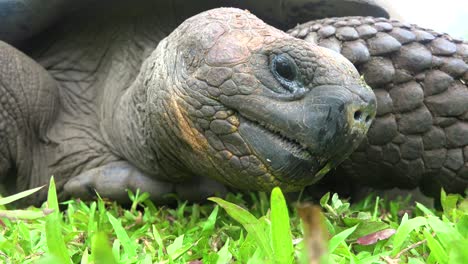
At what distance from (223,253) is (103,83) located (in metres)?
1.52

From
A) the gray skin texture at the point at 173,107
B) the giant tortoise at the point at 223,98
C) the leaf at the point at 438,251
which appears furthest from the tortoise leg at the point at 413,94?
the leaf at the point at 438,251

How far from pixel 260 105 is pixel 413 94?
0.66m

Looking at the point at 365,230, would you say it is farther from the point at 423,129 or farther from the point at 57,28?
the point at 57,28

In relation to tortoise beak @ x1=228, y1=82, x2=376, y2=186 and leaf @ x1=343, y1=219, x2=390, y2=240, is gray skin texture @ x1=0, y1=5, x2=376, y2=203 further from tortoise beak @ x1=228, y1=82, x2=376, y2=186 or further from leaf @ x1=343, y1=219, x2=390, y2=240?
leaf @ x1=343, y1=219, x2=390, y2=240

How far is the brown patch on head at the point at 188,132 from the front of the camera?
1.34m

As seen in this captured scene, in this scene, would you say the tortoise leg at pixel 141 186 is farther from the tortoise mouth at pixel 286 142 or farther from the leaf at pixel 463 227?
the leaf at pixel 463 227

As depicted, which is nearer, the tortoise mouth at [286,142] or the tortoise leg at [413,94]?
the tortoise mouth at [286,142]

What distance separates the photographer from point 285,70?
1234 mm

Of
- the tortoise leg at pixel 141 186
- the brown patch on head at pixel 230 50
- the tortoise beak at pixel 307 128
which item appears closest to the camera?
the tortoise beak at pixel 307 128

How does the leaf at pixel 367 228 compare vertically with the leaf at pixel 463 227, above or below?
below

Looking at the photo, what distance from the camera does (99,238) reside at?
16.6 inches

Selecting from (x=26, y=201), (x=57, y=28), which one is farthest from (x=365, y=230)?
(x=57, y=28)

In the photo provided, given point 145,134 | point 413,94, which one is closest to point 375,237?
point 413,94

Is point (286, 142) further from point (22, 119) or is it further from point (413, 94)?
point (22, 119)
